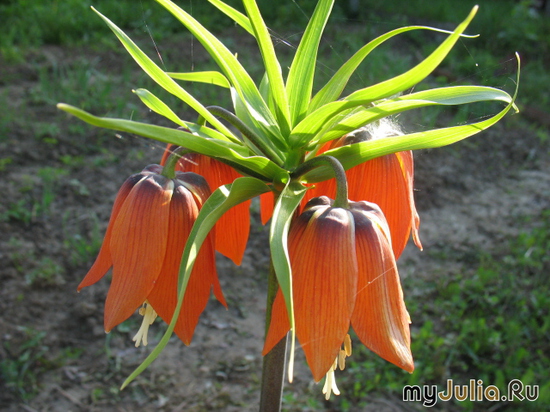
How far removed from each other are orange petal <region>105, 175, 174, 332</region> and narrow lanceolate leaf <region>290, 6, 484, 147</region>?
19 cm

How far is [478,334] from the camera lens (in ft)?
6.38

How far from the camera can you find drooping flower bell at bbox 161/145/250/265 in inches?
33.4

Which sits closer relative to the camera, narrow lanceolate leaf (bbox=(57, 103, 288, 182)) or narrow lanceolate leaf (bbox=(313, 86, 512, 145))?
narrow lanceolate leaf (bbox=(57, 103, 288, 182))

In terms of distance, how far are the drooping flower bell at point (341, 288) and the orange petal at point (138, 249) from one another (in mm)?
170

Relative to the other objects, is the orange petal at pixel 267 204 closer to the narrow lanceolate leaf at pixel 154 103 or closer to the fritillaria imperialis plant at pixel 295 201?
the fritillaria imperialis plant at pixel 295 201

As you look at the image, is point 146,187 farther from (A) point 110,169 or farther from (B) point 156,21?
(B) point 156,21

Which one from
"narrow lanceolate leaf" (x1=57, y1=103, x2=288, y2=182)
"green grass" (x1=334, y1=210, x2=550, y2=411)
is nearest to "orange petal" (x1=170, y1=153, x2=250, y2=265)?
"narrow lanceolate leaf" (x1=57, y1=103, x2=288, y2=182)

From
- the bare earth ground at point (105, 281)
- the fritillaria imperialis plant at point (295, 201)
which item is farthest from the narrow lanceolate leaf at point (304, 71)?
the bare earth ground at point (105, 281)

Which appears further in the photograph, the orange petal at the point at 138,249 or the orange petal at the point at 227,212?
the orange petal at the point at 227,212

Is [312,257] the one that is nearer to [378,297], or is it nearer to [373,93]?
[378,297]

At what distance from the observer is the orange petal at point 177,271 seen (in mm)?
722

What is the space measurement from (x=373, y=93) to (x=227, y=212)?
1.06 feet

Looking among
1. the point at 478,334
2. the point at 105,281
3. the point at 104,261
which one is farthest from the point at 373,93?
the point at 105,281

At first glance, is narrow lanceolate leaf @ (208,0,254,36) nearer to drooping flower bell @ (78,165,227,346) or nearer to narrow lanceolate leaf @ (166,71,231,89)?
narrow lanceolate leaf @ (166,71,231,89)
